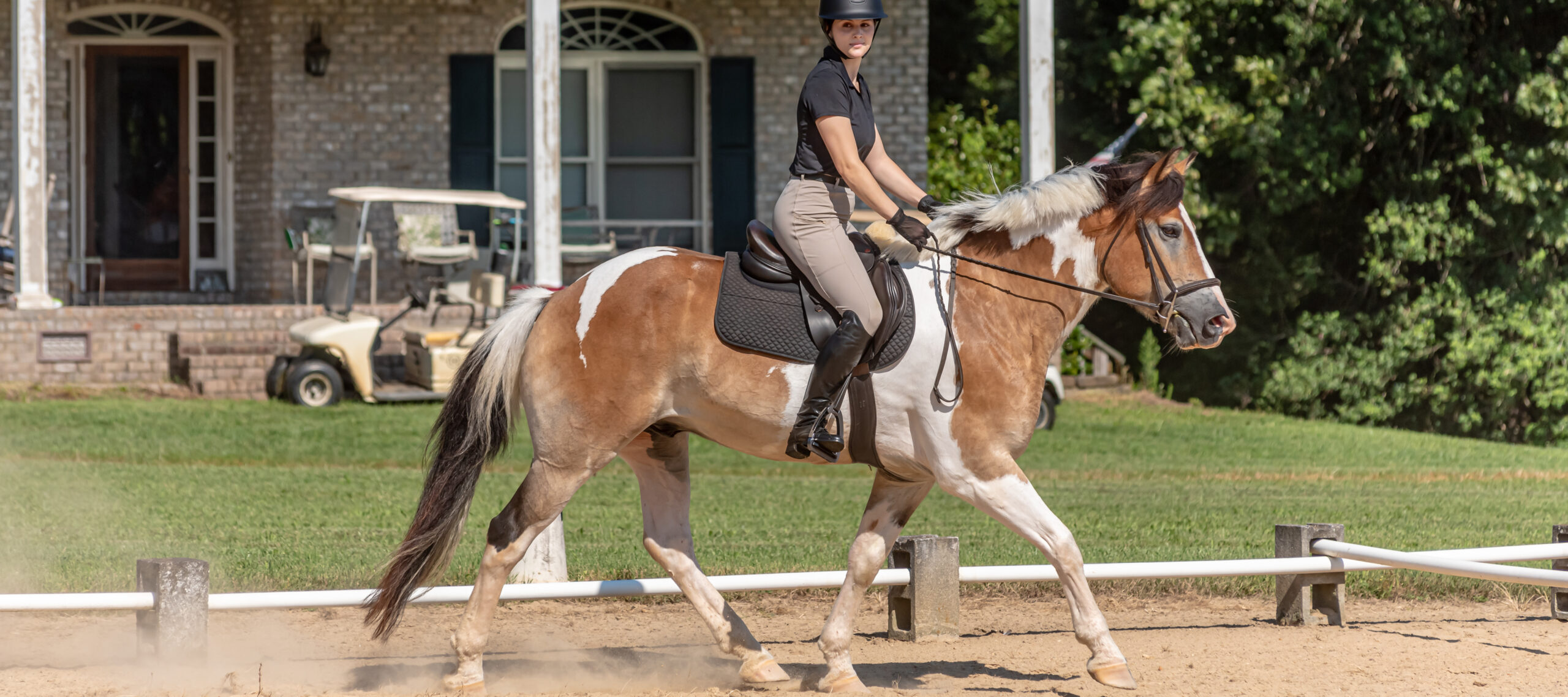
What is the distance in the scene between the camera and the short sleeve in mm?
4914

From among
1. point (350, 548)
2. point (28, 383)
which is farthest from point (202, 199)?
point (350, 548)

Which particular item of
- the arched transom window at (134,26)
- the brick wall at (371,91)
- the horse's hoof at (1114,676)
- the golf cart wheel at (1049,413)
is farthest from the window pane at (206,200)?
the horse's hoof at (1114,676)

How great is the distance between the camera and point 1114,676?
4.82 metres

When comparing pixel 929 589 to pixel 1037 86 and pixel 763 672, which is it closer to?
pixel 763 672

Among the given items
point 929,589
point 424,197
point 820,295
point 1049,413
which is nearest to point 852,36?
point 820,295

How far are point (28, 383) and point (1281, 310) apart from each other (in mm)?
14260

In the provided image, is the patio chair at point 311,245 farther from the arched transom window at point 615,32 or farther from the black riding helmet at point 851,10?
the black riding helmet at point 851,10

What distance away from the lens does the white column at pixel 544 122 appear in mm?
14555

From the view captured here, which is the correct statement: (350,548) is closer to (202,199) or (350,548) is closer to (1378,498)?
(1378,498)

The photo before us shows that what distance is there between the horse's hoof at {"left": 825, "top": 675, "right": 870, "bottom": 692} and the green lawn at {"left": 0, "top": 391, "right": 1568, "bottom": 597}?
2.03 metres

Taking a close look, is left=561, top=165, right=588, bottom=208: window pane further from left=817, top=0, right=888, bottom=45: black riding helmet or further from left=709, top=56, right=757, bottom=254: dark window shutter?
left=817, top=0, right=888, bottom=45: black riding helmet

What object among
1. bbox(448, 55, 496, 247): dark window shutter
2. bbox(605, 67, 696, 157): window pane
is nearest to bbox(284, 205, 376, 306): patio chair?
bbox(448, 55, 496, 247): dark window shutter

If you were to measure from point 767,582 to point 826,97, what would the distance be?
6.15ft

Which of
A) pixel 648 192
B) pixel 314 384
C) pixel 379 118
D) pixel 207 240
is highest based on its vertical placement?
pixel 379 118
